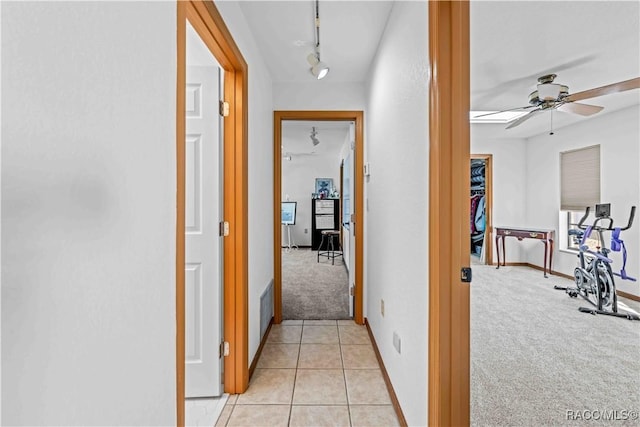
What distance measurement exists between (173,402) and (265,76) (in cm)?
252

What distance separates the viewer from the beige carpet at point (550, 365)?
6.01 feet

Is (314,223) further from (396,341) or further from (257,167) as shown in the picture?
(396,341)

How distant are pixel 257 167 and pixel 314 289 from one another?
244 cm

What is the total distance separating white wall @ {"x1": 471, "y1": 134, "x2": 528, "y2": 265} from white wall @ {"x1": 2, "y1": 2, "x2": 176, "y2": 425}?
6.24 metres

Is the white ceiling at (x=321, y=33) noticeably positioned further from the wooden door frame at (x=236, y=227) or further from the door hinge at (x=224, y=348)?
the door hinge at (x=224, y=348)

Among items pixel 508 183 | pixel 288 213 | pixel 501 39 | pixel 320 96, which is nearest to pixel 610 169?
pixel 508 183

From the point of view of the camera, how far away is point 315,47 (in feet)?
8.11

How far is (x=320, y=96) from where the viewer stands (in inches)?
124

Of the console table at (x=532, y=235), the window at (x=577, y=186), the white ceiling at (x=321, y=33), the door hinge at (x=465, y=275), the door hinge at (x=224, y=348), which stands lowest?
the door hinge at (x=224, y=348)

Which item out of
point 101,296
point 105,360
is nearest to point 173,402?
point 105,360

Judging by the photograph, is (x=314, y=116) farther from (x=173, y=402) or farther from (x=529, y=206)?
(x=529, y=206)

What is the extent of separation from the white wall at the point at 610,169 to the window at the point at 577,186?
0.30ft

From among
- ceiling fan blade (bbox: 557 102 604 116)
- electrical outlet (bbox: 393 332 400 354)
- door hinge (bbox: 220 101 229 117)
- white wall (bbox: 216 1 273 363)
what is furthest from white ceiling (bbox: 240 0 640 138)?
electrical outlet (bbox: 393 332 400 354)

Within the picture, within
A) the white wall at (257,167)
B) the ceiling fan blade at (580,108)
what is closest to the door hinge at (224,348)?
the white wall at (257,167)
